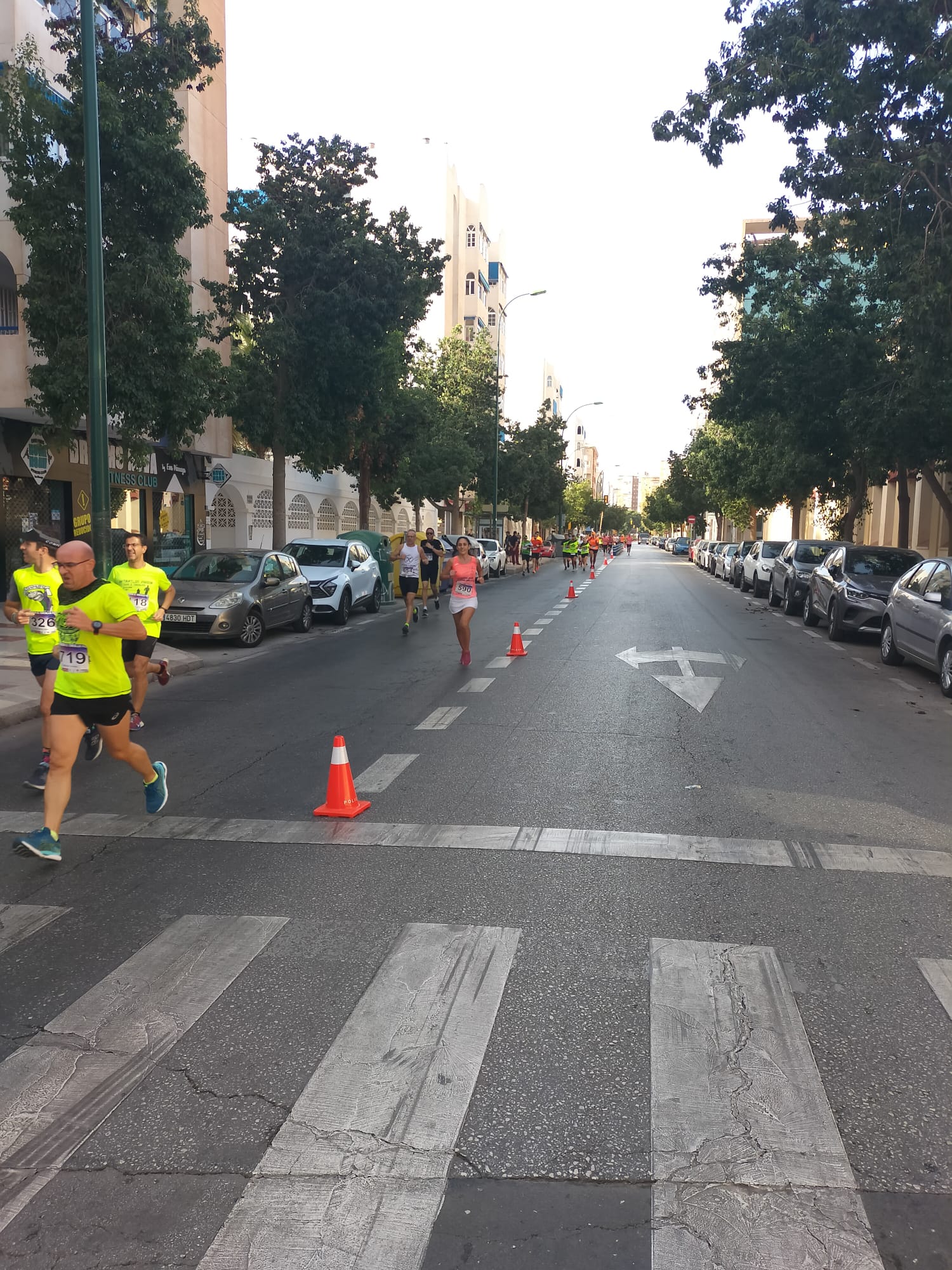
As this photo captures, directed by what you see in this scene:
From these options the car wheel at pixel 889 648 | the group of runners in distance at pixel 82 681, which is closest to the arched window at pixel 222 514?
the car wheel at pixel 889 648

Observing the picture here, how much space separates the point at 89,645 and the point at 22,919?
148 centimetres

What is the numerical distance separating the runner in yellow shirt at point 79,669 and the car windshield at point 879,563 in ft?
45.7

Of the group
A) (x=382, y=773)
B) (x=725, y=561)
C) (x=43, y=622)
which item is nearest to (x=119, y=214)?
(x=43, y=622)

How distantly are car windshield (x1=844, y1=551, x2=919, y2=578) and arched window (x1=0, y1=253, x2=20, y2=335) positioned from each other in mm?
15331

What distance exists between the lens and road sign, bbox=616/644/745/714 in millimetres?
10930

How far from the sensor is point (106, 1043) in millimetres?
3508

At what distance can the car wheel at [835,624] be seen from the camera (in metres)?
16.6

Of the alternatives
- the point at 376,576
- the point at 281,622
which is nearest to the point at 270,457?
the point at 376,576

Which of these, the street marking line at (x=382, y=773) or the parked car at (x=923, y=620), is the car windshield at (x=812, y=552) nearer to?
the parked car at (x=923, y=620)

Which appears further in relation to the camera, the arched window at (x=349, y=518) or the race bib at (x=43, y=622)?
the arched window at (x=349, y=518)

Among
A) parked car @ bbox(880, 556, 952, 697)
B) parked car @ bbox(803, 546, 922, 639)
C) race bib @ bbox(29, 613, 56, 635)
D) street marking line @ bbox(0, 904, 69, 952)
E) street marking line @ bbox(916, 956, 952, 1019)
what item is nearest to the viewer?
street marking line @ bbox(916, 956, 952, 1019)

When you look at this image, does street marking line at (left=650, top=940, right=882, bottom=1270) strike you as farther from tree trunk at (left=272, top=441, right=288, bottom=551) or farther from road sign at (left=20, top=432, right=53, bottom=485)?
tree trunk at (left=272, top=441, right=288, bottom=551)

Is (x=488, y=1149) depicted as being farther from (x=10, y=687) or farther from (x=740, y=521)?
(x=740, y=521)

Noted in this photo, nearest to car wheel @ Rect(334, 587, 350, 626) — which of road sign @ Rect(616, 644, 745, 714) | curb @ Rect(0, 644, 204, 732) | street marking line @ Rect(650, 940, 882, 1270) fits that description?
curb @ Rect(0, 644, 204, 732)
